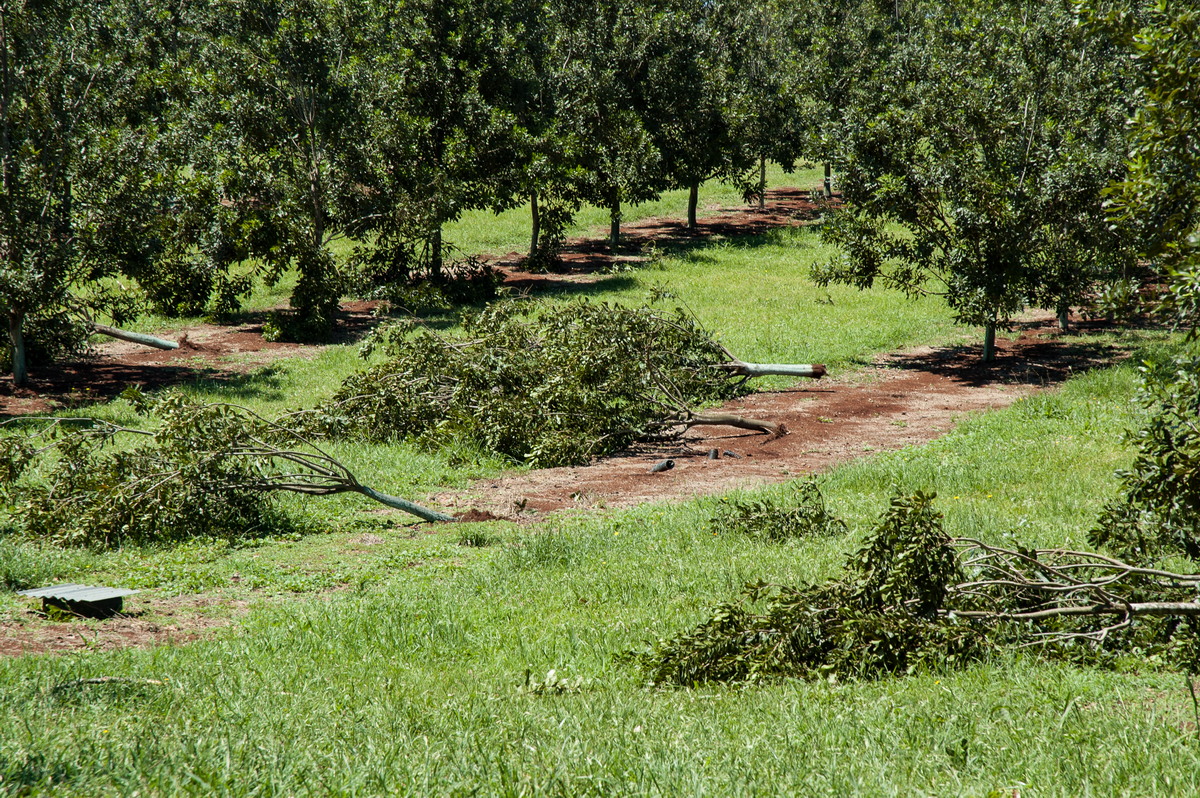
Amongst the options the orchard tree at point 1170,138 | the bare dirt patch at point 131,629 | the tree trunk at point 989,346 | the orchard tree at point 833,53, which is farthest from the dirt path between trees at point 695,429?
the orchard tree at point 833,53

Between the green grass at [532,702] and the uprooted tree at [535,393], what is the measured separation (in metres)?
4.35

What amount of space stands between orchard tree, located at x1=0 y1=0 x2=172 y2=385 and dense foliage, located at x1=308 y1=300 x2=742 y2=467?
21.1 ft

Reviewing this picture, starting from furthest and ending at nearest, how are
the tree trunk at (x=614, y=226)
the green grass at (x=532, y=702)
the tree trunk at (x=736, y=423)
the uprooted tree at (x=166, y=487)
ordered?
the tree trunk at (x=614, y=226)
the tree trunk at (x=736, y=423)
the uprooted tree at (x=166, y=487)
the green grass at (x=532, y=702)

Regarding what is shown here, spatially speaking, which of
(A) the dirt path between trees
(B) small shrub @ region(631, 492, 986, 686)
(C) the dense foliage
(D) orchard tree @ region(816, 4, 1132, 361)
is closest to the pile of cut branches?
(B) small shrub @ region(631, 492, 986, 686)

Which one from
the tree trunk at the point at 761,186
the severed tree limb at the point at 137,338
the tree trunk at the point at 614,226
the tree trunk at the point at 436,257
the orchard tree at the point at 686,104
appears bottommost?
the severed tree limb at the point at 137,338

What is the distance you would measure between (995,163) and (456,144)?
13897 millimetres

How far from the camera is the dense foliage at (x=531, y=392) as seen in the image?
13438mm

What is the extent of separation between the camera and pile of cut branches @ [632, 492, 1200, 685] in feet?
17.9

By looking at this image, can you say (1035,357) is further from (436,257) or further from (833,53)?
(833,53)

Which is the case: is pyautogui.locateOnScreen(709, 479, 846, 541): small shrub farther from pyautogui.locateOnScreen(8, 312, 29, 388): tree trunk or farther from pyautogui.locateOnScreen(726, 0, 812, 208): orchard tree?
pyautogui.locateOnScreen(726, 0, 812, 208): orchard tree

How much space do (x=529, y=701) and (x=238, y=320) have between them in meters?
21.8

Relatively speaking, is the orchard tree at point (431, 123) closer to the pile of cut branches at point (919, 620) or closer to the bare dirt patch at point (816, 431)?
the bare dirt patch at point (816, 431)

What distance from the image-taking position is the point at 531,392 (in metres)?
13.5

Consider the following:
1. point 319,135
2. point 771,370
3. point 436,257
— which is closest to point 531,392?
point 771,370
